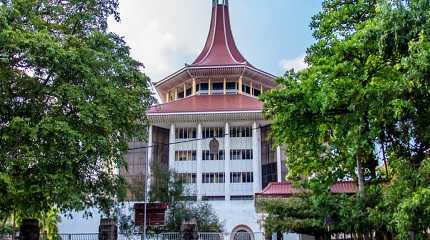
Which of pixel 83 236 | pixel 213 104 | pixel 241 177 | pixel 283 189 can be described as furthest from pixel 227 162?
pixel 83 236

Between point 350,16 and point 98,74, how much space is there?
22.4ft

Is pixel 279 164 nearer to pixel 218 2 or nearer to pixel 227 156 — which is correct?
pixel 227 156

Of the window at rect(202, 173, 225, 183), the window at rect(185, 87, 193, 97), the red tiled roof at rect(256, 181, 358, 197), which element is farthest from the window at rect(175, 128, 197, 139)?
the red tiled roof at rect(256, 181, 358, 197)

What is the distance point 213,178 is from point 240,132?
4577 millimetres

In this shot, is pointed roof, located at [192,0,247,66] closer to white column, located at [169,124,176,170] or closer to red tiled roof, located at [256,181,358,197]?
white column, located at [169,124,176,170]

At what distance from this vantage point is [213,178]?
4331 cm

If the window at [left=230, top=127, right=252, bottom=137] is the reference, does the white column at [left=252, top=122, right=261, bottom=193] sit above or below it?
below

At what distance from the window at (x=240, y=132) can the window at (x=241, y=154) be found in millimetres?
1320

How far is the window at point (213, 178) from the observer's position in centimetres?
4316

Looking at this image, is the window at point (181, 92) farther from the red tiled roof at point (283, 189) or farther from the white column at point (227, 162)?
the red tiled roof at point (283, 189)

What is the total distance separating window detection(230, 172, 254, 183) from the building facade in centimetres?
4

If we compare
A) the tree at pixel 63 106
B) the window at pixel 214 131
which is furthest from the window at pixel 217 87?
the tree at pixel 63 106

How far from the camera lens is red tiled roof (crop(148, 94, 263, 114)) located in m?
42.0

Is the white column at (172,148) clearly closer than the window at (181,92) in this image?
Yes
